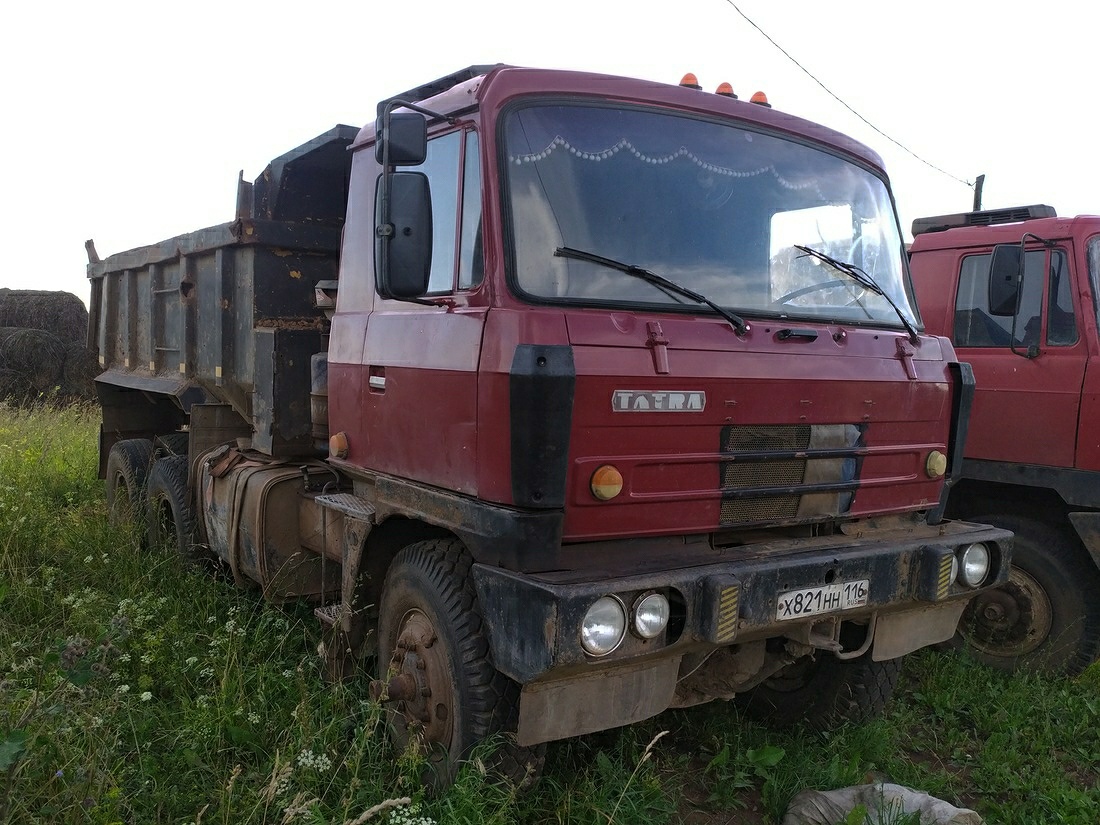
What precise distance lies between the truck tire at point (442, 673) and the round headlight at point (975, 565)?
1.78 meters

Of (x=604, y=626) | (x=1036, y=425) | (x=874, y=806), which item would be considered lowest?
(x=874, y=806)

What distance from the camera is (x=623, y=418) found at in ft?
9.25

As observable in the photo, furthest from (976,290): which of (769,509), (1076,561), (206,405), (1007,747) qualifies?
(206,405)

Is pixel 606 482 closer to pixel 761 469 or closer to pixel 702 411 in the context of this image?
pixel 702 411

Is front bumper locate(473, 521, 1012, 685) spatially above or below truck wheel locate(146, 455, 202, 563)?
above

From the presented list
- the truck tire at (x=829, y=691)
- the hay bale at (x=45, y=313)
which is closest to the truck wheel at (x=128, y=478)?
the truck tire at (x=829, y=691)

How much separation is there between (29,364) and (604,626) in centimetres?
1293

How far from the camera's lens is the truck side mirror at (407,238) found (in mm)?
2980

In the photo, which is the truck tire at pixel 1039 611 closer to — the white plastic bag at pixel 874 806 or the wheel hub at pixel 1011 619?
the wheel hub at pixel 1011 619

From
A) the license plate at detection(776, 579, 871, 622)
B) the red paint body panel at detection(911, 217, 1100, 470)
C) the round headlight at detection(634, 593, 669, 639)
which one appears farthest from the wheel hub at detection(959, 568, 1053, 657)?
the round headlight at detection(634, 593, 669, 639)

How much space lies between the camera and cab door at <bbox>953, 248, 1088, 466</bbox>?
4.85 metres

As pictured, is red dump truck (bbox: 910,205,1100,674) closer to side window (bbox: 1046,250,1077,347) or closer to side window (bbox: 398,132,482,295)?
side window (bbox: 1046,250,1077,347)

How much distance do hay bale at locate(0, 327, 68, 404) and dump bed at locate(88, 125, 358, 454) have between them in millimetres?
8441

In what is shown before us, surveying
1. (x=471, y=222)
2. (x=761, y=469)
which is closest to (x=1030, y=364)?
(x=761, y=469)
